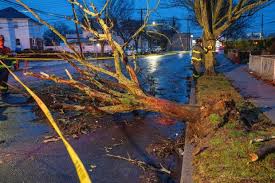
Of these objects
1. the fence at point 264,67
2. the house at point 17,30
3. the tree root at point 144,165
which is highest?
the house at point 17,30

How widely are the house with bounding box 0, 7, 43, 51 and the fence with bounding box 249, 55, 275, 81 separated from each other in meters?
41.6

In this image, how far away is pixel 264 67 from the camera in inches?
649

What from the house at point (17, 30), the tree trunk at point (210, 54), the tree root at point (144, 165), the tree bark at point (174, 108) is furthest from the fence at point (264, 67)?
the house at point (17, 30)

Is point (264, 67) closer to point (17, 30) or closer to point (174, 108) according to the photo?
point (174, 108)

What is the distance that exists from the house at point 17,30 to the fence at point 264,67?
137 ft

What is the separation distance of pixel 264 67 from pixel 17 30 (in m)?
47.5

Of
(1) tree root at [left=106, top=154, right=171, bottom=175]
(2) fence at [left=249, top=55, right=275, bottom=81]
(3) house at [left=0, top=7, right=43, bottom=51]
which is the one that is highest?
(3) house at [left=0, top=7, right=43, bottom=51]

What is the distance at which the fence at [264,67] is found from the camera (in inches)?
588

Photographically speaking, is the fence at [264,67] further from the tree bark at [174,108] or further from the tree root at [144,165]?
the tree root at [144,165]

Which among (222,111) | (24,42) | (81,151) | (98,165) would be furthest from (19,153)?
(24,42)

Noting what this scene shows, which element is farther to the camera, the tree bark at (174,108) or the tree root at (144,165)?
the tree bark at (174,108)

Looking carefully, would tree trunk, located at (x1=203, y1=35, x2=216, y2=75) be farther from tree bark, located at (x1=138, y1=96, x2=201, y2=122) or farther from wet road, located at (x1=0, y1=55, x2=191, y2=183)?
tree bark, located at (x1=138, y1=96, x2=201, y2=122)

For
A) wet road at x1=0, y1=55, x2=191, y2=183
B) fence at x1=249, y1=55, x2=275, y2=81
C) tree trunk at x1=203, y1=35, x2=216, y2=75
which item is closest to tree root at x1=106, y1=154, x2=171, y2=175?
wet road at x1=0, y1=55, x2=191, y2=183

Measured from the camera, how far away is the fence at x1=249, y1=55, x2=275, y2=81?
49.0ft
